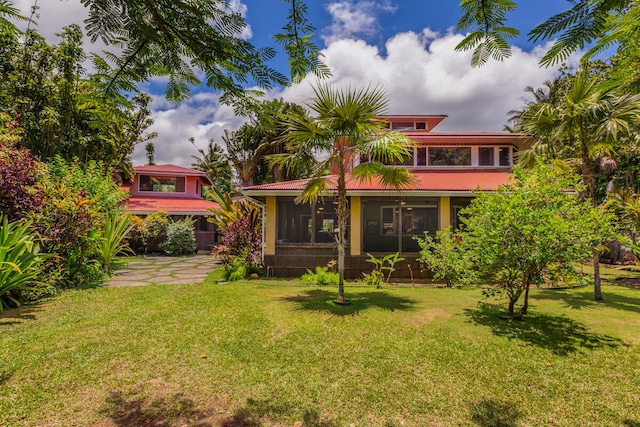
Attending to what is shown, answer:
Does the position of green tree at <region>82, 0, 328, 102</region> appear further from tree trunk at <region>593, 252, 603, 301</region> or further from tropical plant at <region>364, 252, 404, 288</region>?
tree trunk at <region>593, 252, 603, 301</region>

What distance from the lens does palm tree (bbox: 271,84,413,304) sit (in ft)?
22.4

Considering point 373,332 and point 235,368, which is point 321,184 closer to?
point 373,332

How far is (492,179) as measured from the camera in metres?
13.6

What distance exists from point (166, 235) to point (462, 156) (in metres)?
18.1

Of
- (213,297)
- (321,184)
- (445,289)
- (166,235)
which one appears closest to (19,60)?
(166,235)

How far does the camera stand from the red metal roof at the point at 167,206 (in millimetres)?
20547

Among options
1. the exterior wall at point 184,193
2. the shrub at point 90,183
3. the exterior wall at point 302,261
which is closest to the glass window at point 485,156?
the exterior wall at point 302,261

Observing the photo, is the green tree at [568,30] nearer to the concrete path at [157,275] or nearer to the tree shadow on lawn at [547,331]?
the tree shadow on lawn at [547,331]

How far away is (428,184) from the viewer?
12359mm

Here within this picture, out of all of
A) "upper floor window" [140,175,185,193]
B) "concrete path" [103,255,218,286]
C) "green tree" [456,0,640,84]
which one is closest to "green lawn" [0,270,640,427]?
"concrete path" [103,255,218,286]

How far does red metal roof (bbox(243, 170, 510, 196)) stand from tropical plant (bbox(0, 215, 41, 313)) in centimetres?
619

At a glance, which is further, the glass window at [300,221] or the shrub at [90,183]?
the glass window at [300,221]

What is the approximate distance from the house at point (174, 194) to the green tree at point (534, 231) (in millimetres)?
19080

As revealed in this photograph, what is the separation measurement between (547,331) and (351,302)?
3.94 metres
